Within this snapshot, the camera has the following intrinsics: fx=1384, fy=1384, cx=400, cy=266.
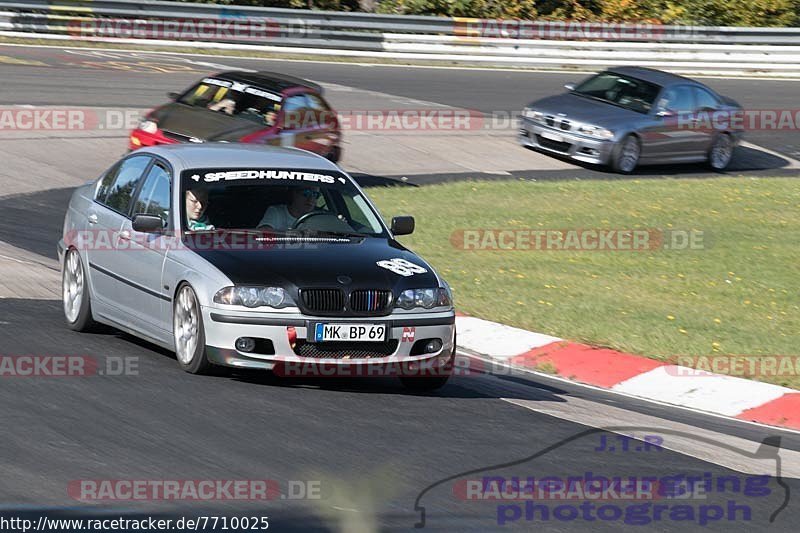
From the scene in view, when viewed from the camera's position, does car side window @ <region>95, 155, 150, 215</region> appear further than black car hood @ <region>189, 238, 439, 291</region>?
Yes

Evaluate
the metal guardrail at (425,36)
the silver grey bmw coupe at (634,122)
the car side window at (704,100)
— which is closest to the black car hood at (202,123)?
the silver grey bmw coupe at (634,122)

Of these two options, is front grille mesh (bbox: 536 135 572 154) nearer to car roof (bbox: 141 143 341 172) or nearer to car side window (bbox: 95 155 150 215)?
car roof (bbox: 141 143 341 172)

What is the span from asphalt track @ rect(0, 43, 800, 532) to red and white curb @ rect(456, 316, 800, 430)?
1.30ft

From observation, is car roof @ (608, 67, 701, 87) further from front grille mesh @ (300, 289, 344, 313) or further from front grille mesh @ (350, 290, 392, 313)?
front grille mesh @ (300, 289, 344, 313)

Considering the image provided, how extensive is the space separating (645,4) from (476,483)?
3488cm

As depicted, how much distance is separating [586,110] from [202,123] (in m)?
8.00

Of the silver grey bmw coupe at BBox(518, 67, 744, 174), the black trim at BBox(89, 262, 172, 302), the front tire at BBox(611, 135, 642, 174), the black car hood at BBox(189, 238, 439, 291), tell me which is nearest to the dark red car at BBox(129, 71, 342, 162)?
the silver grey bmw coupe at BBox(518, 67, 744, 174)

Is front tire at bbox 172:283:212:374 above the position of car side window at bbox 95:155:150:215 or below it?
below

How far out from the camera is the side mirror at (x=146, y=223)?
9172mm

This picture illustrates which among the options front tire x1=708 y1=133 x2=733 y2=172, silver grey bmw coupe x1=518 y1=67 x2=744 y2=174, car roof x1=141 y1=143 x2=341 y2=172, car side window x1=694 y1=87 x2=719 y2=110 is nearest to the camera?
car roof x1=141 y1=143 x2=341 y2=172

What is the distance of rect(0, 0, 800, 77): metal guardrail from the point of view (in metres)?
31.6

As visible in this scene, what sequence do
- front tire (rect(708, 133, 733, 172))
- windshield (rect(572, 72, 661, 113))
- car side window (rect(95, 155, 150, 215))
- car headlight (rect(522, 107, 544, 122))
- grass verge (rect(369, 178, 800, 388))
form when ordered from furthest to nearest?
1. front tire (rect(708, 133, 733, 172))
2. windshield (rect(572, 72, 661, 113))
3. car headlight (rect(522, 107, 544, 122))
4. grass verge (rect(369, 178, 800, 388))
5. car side window (rect(95, 155, 150, 215))

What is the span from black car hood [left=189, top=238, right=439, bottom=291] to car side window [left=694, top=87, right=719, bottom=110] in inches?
626

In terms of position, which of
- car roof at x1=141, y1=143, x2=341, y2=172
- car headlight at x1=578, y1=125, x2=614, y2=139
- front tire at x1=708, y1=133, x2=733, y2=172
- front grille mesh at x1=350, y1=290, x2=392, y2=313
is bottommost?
front tire at x1=708, y1=133, x2=733, y2=172
